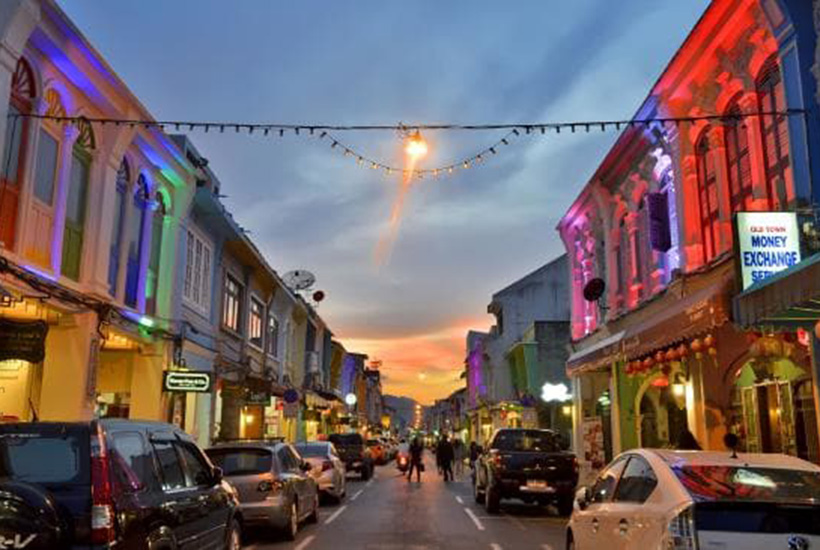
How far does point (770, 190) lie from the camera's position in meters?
14.8

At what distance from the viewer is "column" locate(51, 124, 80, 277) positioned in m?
14.9

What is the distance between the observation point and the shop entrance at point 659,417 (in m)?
24.0

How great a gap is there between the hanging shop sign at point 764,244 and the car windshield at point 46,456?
981cm

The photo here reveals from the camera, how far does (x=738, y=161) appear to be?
54.1 feet

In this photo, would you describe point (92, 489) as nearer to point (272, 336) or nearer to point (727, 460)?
point (727, 460)

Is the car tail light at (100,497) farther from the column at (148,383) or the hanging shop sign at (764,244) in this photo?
the column at (148,383)

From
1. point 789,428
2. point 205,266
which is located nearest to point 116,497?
point 789,428

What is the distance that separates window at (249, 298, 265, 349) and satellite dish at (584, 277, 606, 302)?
43.6ft

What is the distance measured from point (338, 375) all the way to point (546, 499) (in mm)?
48077

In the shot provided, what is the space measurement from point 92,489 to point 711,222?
1474cm

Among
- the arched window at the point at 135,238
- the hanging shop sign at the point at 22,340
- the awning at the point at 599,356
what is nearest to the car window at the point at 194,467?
the hanging shop sign at the point at 22,340

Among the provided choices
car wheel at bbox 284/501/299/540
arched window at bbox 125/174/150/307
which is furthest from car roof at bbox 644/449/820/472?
arched window at bbox 125/174/150/307

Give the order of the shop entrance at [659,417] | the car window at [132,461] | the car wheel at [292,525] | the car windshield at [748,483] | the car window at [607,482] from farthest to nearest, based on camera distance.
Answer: the shop entrance at [659,417], the car wheel at [292,525], the car window at [607,482], the car window at [132,461], the car windshield at [748,483]

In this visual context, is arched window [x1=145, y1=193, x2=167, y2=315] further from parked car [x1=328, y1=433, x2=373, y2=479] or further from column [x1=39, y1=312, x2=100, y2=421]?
parked car [x1=328, y1=433, x2=373, y2=479]
